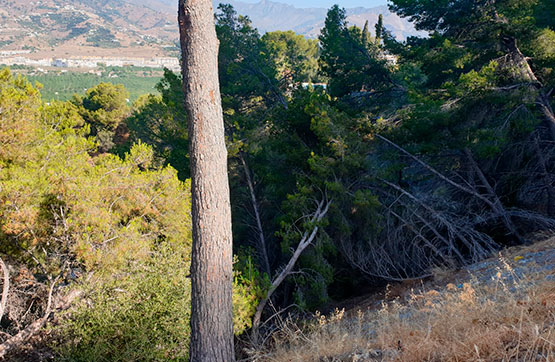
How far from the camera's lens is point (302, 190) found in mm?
9227

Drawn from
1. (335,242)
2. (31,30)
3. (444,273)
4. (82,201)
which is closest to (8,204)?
(82,201)

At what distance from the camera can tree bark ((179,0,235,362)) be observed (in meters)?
3.98

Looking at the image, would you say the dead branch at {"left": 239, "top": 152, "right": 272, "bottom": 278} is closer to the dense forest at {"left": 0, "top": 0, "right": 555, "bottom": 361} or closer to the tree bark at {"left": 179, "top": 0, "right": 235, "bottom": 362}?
the dense forest at {"left": 0, "top": 0, "right": 555, "bottom": 361}

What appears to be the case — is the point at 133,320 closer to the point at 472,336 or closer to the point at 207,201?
the point at 207,201

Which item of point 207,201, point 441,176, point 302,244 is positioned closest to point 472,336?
point 207,201

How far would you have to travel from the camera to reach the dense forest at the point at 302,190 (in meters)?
5.78

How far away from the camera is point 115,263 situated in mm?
5969

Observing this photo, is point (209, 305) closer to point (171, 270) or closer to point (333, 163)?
point (171, 270)

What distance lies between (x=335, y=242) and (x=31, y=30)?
237 meters

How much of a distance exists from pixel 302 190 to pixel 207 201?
17.6 feet

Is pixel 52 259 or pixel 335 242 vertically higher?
pixel 52 259

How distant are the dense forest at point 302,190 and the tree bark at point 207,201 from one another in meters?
1.70

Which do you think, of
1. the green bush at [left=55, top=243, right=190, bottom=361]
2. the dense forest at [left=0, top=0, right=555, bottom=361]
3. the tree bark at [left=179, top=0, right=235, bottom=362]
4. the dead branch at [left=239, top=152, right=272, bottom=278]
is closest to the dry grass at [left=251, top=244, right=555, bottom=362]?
the tree bark at [left=179, top=0, right=235, bottom=362]

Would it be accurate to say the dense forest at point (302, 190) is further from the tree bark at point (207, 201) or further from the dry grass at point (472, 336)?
the dry grass at point (472, 336)
